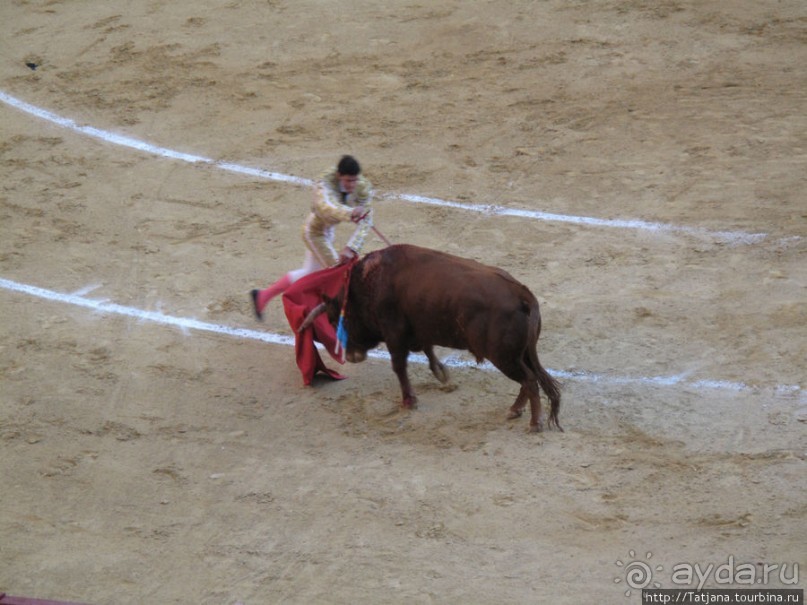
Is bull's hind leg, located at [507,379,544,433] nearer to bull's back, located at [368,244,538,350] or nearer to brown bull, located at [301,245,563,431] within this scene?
brown bull, located at [301,245,563,431]

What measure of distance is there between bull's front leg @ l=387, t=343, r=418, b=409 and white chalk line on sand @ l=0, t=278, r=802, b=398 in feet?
1.84

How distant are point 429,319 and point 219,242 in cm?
280

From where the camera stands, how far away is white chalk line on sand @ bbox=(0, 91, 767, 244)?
8.15m

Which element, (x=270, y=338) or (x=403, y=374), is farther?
(x=270, y=338)

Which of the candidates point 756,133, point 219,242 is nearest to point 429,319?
point 219,242

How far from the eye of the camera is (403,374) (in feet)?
21.4

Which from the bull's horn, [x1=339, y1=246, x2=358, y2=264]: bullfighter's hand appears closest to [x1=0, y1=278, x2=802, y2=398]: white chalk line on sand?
the bull's horn

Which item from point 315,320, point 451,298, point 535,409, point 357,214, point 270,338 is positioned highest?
point 357,214

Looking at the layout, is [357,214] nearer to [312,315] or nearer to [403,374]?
[312,315]

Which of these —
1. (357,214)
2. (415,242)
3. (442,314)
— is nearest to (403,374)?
(442,314)

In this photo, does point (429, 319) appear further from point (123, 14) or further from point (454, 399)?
point (123, 14)

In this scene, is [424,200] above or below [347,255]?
below

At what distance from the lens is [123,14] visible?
1248 cm

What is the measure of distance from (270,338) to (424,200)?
79.3 inches
